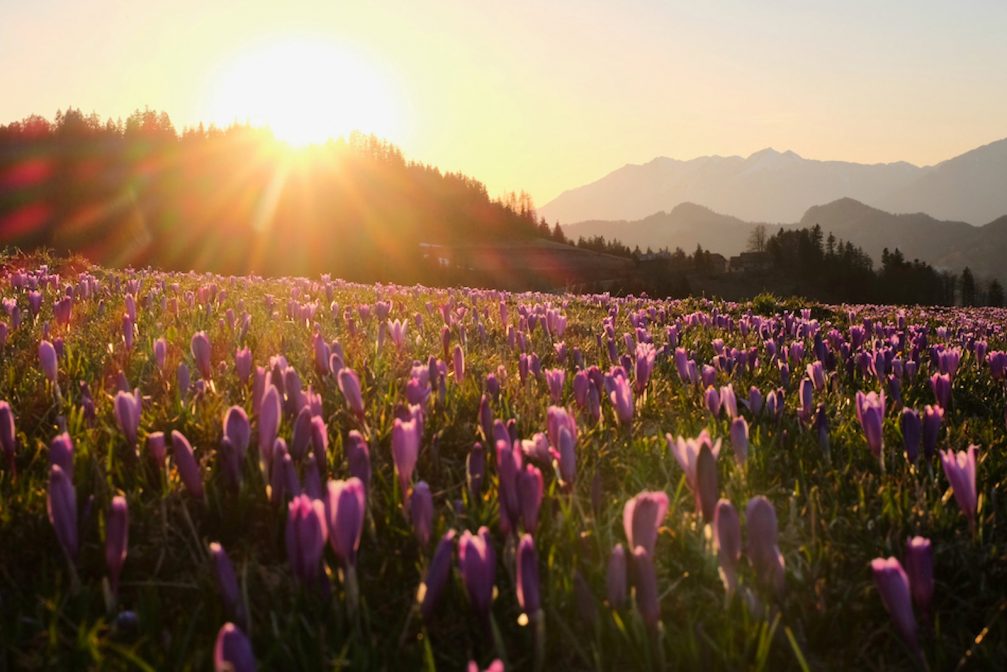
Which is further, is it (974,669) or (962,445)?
(962,445)

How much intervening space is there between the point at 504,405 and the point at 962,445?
2287 mm

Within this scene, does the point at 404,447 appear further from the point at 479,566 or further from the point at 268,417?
the point at 479,566

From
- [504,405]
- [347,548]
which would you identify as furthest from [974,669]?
[504,405]

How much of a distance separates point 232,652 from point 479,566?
1.89 ft

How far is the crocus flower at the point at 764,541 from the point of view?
1.78 metres

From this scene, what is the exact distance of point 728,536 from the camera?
6.01 ft

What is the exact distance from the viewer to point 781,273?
133 m

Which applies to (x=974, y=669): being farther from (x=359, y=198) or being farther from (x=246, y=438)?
(x=359, y=198)

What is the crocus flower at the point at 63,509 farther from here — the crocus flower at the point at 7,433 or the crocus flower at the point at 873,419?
the crocus flower at the point at 873,419

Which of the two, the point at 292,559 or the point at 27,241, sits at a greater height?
the point at 27,241

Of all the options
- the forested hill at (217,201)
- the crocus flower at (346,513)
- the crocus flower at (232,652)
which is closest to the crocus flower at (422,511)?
the crocus flower at (346,513)

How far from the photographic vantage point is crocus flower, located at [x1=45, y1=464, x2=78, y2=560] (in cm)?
182

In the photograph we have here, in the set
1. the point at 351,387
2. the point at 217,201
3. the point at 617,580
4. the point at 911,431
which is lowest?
the point at 617,580

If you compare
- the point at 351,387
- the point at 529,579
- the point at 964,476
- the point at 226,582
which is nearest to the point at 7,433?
the point at 351,387
